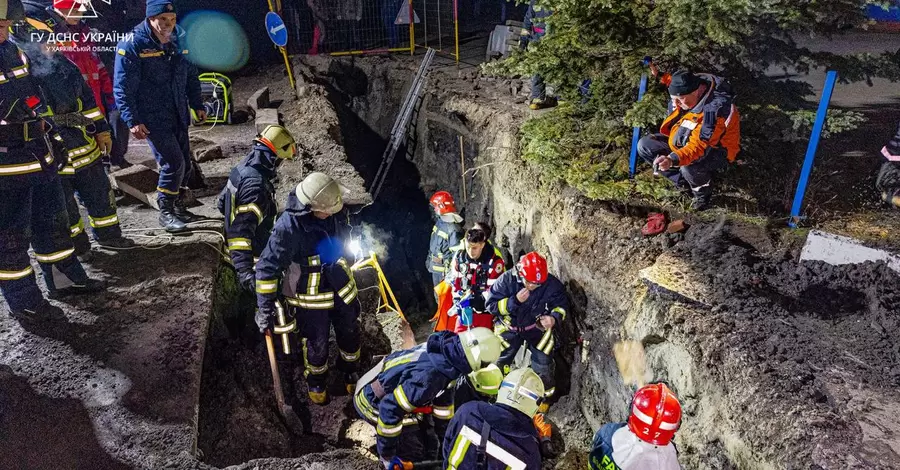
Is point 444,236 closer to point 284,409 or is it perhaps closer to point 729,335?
point 284,409

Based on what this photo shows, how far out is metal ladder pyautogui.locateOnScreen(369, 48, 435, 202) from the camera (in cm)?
1138

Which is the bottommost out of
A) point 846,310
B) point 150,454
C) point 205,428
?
point 205,428

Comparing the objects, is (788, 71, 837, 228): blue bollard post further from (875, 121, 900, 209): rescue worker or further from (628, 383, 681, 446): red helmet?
(628, 383, 681, 446): red helmet

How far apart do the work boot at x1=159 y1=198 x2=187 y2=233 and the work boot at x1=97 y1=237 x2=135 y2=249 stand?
0.38 meters

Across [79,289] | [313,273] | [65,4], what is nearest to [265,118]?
[65,4]

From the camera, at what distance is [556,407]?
5.27 meters

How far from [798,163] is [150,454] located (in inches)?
239

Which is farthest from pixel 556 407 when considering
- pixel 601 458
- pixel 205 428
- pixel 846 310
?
pixel 205 428

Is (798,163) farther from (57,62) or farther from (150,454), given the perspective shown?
(57,62)

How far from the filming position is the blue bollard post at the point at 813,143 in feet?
12.6

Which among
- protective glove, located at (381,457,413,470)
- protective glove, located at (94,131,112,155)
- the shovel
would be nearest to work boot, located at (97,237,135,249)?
protective glove, located at (94,131,112,155)

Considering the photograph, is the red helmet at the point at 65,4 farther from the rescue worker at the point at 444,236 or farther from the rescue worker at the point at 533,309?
the rescue worker at the point at 533,309

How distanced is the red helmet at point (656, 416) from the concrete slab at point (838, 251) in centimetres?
184

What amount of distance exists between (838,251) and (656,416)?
2035mm
